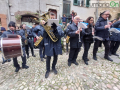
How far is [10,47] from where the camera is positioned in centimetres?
204

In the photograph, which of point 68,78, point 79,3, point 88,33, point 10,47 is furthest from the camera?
point 79,3

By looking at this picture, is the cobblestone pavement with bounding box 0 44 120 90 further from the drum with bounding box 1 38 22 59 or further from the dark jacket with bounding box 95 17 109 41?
the dark jacket with bounding box 95 17 109 41

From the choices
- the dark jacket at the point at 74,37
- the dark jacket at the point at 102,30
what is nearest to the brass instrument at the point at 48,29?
the dark jacket at the point at 74,37

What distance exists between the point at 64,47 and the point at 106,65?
8.70 ft

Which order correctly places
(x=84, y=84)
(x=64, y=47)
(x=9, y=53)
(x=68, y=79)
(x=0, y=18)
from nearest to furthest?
(x=9, y=53) < (x=84, y=84) < (x=68, y=79) < (x=64, y=47) < (x=0, y=18)

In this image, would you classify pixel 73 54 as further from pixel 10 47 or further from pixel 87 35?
pixel 10 47

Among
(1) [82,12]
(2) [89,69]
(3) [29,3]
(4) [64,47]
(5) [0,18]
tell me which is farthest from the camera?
(1) [82,12]

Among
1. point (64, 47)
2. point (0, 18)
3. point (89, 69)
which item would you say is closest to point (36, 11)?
point (0, 18)

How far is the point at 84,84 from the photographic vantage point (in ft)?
7.34

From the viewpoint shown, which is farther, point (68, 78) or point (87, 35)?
point (87, 35)

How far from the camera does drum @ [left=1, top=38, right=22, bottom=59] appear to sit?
6.46 feet

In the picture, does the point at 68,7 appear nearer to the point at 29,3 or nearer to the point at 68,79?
the point at 29,3

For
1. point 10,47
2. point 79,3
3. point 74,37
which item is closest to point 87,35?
point 74,37

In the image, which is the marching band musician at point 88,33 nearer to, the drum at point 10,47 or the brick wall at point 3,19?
the drum at point 10,47
